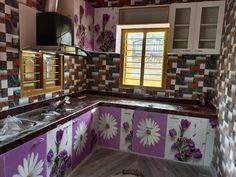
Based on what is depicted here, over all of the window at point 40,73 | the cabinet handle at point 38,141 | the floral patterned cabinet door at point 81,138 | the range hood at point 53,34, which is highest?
the range hood at point 53,34

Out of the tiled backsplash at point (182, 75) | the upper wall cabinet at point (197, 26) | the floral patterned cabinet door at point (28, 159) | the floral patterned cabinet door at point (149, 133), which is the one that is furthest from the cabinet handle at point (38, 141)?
the upper wall cabinet at point (197, 26)

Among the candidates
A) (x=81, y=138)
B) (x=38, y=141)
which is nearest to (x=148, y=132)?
(x=81, y=138)

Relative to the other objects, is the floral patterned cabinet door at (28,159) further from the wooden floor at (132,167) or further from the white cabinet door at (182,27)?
the white cabinet door at (182,27)

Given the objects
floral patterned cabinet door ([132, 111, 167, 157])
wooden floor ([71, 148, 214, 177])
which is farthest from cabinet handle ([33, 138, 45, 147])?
floral patterned cabinet door ([132, 111, 167, 157])

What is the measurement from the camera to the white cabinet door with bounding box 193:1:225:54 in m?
2.27

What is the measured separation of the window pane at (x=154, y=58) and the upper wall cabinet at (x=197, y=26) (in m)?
0.28

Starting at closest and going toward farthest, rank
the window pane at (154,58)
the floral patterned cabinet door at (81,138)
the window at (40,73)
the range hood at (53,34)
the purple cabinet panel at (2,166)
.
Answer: the purple cabinet panel at (2,166) → the range hood at (53,34) → the window at (40,73) → the floral patterned cabinet door at (81,138) → the window pane at (154,58)

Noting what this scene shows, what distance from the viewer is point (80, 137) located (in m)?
2.17

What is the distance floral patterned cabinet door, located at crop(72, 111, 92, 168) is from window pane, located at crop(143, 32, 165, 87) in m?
1.09

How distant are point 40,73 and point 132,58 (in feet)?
4.56

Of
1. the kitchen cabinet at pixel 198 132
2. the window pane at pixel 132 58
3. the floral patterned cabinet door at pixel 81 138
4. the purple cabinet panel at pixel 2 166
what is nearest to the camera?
the purple cabinet panel at pixel 2 166

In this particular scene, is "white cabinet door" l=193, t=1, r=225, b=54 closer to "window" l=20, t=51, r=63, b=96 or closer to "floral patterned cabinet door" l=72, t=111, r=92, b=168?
"floral patterned cabinet door" l=72, t=111, r=92, b=168

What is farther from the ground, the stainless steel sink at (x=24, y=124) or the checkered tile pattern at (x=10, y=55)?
the checkered tile pattern at (x=10, y=55)

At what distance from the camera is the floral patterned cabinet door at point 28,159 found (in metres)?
1.26
